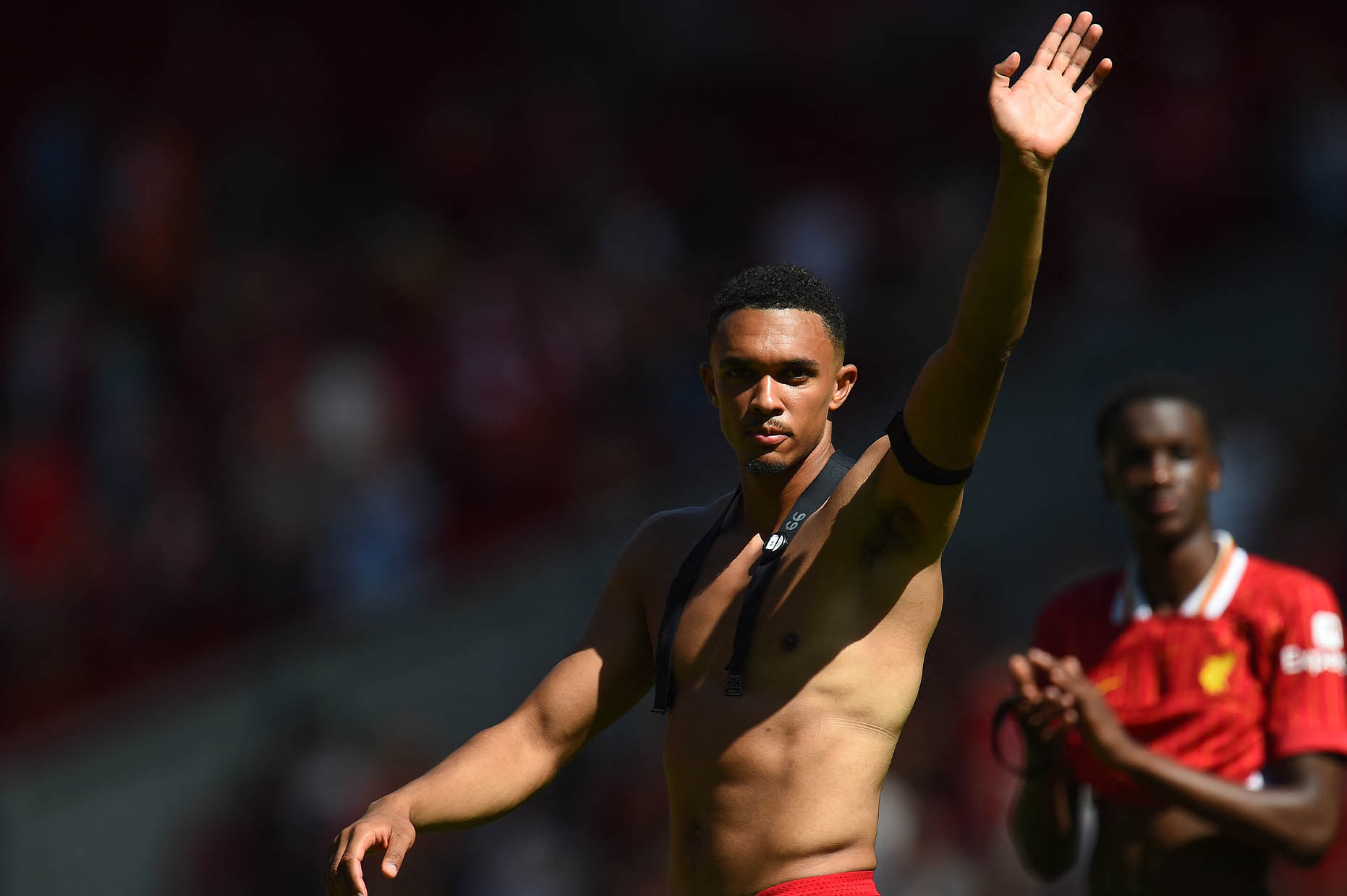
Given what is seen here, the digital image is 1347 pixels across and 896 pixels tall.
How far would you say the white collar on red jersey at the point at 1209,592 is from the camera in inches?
189

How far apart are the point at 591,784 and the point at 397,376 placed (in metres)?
3.39

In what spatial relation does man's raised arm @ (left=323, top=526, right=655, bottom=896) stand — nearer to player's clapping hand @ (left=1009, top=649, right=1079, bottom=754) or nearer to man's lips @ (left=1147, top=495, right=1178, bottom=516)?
player's clapping hand @ (left=1009, top=649, right=1079, bottom=754)

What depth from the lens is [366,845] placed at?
11.4 ft

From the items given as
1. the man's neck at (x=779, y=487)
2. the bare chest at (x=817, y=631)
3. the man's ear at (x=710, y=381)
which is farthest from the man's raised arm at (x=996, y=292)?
the man's ear at (x=710, y=381)

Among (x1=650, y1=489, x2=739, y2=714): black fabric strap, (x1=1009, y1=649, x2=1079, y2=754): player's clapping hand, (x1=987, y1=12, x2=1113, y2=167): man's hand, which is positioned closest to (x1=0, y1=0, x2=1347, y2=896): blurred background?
(x1=1009, y1=649, x2=1079, y2=754): player's clapping hand

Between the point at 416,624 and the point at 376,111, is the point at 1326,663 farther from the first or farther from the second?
the point at 376,111

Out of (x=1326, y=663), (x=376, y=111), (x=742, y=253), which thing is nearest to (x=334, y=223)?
(x=376, y=111)

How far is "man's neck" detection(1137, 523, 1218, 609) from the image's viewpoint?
483 centimetres

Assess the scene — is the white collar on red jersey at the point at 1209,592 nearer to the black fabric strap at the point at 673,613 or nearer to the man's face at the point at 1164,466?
the man's face at the point at 1164,466

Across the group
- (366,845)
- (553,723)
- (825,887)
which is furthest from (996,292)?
(366,845)

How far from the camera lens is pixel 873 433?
31.9 ft

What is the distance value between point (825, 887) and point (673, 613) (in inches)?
28.5

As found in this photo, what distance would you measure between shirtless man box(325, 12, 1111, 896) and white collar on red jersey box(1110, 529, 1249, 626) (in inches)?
54.3

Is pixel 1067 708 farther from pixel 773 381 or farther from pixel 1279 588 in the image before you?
pixel 773 381
